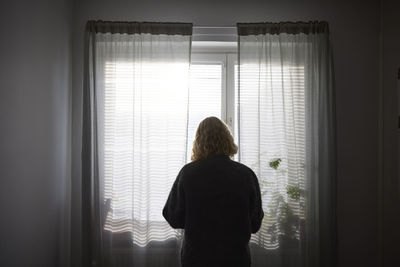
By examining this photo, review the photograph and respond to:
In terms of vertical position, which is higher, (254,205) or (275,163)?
(275,163)

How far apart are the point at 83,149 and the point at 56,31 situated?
800 mm

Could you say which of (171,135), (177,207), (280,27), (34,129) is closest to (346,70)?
(280,27)

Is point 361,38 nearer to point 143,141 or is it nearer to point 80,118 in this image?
point 143,141

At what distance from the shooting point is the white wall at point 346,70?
2.30 m

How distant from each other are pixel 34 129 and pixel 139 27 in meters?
0.97

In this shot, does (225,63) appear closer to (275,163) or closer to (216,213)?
(275,163)

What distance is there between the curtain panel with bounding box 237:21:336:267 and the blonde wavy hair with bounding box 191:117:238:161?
0.62 metres

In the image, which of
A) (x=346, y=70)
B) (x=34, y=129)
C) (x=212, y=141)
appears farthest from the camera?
(x=346, y=70)

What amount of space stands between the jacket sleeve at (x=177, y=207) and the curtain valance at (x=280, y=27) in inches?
48.3

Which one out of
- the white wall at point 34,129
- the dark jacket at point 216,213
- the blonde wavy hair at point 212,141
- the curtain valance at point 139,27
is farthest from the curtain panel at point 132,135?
the dark jacket at point 216,213

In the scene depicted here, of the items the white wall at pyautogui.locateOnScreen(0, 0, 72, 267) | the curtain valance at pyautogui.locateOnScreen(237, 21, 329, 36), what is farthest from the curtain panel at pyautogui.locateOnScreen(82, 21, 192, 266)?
the curtain valance at pyautogui.locateOnScreen(237, 21, 329, 36)

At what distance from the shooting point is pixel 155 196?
2.17 m

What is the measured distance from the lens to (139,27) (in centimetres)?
216

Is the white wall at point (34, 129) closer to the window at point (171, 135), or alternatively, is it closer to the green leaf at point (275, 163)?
the window at point (171, 135)
